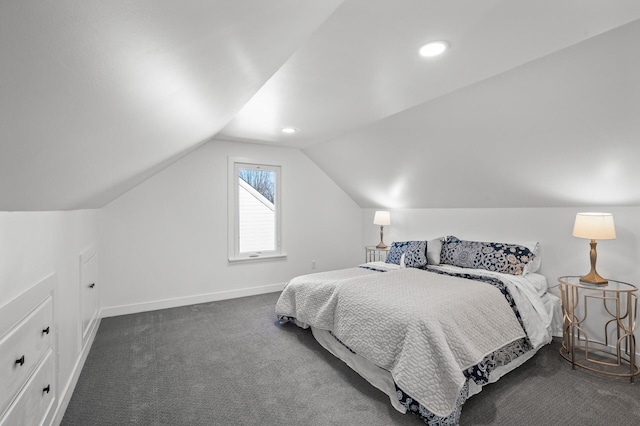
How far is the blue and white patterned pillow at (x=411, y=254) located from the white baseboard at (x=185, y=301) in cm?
178

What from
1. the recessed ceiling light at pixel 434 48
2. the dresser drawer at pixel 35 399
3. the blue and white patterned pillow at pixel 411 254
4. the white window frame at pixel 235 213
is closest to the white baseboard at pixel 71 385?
the dresser drawer at pixel 35 399

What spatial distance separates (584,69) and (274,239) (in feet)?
12.5

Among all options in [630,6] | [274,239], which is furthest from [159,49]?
[274,239]

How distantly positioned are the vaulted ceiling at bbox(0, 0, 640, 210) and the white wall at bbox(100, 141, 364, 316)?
80cm

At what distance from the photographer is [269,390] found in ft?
7.04

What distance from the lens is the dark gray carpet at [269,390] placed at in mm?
1863

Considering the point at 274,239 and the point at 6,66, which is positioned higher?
the point at 6,66

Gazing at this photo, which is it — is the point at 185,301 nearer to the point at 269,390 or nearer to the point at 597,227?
the point at 269,390

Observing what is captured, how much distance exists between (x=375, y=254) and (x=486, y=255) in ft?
6.79

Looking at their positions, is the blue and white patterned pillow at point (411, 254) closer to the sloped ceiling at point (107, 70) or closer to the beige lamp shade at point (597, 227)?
the beige lamp shade at point (597, 227)

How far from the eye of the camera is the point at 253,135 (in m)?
3.95

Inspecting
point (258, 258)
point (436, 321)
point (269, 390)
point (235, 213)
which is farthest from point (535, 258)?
point (235, 213)

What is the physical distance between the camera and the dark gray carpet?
6.11ft

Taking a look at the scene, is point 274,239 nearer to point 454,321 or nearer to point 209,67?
point 454,321
